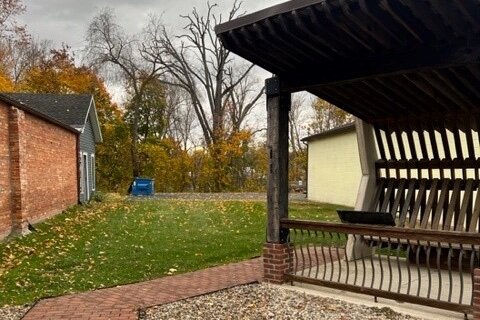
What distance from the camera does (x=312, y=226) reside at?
593cm

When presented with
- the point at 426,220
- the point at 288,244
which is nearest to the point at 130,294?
the point at 288,244

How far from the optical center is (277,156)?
20.4 ft

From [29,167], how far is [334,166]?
13001 millimetres

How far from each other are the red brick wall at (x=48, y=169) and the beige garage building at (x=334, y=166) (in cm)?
1059

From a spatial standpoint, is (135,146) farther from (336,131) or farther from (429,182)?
(429,182)

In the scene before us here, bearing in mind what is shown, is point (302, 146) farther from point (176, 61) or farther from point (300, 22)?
point (300, 22)

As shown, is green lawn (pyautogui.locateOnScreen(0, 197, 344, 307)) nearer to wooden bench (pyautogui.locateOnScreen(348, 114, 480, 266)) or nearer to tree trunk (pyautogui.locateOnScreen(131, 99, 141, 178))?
wooden bench (pyautogui.locateOnScreen(348, 114, 480, 266))

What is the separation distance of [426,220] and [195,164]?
30.2 metres

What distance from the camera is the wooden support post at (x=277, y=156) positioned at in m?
6.19

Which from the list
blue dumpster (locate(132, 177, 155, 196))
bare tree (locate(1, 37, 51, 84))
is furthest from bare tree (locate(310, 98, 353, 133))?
bare tree (locate(1, 37, 51, 84))

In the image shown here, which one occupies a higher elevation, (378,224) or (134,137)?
(134,137)

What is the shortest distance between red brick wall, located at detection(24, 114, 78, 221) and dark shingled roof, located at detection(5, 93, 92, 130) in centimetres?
204

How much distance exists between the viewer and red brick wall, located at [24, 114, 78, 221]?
39.5 ft

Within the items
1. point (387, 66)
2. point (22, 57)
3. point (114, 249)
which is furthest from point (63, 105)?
point (387, 66)
